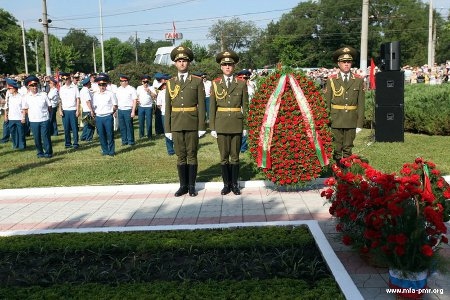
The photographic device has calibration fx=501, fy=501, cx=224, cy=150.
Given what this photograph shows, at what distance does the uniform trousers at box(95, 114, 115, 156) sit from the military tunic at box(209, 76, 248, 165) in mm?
4604

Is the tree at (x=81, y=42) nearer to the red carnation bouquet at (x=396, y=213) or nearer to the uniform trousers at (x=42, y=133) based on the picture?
the uniform trousers at (x=42, y=133)

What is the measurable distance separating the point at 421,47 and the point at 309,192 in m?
67.6

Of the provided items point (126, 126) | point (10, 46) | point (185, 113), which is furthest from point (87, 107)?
point (10, 46)

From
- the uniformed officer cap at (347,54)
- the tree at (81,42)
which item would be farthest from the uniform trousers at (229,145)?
the tree at (81,42)

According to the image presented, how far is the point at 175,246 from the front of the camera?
4.74 metres

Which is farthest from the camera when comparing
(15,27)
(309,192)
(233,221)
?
(15,27)

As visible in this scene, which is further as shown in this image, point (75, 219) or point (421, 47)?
point (421, 47)

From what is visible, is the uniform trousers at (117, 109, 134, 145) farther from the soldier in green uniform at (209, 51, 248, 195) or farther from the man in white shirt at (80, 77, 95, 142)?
the soldier in green uniform at (209, 51, 248, 195)

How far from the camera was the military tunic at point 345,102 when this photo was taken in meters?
7.45

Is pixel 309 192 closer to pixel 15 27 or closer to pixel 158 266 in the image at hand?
pixel 158 266

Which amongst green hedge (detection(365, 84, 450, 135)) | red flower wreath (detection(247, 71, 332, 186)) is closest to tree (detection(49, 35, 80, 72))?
green hedge (detection(365, 84, 450, 135))

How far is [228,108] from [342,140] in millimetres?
1926

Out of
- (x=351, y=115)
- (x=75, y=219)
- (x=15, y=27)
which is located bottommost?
(x=75, y=219)

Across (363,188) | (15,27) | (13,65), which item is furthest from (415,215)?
(15,27)
